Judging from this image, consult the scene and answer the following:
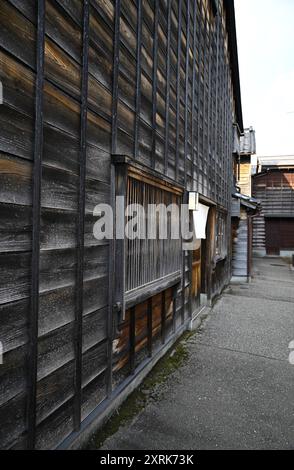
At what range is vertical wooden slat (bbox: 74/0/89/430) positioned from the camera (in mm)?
2516

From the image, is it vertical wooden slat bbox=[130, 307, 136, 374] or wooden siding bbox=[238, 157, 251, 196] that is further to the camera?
wooden siding bbox=[238, 157, 251, 196]

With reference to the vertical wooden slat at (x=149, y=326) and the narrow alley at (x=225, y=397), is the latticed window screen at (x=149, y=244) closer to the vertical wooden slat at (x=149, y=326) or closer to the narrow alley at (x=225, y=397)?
the vertical wooden slat at (x=149, y=326)

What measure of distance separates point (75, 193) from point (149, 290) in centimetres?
184

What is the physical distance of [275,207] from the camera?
79.6 feet

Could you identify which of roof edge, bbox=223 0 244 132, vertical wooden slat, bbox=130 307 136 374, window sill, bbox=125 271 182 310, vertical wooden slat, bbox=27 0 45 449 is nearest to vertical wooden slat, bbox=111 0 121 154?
vertical wooden slat, bbox=27 0 45 449

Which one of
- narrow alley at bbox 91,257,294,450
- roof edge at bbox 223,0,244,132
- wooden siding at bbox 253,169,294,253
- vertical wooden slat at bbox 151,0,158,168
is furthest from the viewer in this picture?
wooden siding at bbox 253,169,294,253

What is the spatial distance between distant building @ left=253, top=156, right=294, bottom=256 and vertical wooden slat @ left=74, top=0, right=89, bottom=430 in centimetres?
2354

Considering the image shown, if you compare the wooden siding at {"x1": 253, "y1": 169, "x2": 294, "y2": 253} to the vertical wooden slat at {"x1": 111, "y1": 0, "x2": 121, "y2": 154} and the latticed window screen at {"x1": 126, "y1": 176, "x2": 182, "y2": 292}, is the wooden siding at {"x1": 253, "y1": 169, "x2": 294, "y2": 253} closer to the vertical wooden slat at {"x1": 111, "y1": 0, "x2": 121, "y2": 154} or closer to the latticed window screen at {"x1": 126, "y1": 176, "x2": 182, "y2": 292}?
Answer: the latticed window screen at {"x1": 126, "y1": 176, "x2": 182, "y2": 292}

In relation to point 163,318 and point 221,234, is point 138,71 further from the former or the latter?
point 221,234

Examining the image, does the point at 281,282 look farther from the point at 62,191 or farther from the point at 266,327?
the point at 62,191

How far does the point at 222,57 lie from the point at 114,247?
30.1 ft

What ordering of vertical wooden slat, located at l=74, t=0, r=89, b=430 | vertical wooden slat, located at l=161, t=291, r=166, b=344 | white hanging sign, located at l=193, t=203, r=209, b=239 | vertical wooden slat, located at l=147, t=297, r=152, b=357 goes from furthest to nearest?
white hanging sign, located at l=193, t=203, r=209, b=239
vertical wooden slat, located at l=161, t=291, r=166, b=344
vertical wooden slat, located at l=147, t=297, r=152, b=357
vertical wooden slat, located at l=74, t=0, r=89, b=430

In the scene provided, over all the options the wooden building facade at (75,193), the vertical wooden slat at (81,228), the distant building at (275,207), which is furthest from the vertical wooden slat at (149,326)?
the distant building at (275,207)
